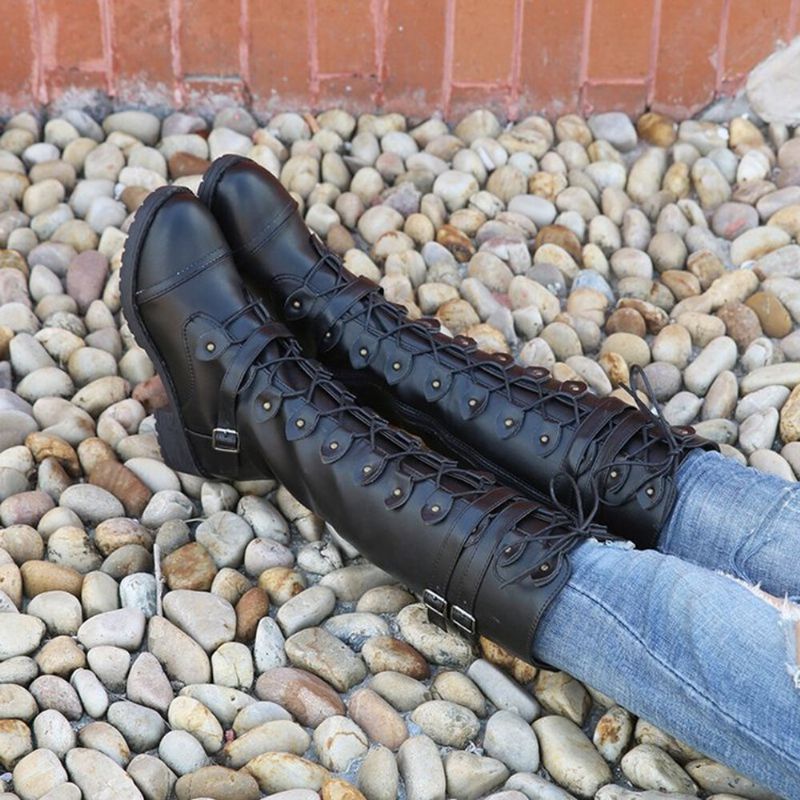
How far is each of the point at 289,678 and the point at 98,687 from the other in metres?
0.17

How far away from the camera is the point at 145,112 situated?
75.1 inches

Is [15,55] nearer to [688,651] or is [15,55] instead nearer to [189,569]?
[189,569]

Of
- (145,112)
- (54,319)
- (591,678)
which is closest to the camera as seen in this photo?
(591,678)

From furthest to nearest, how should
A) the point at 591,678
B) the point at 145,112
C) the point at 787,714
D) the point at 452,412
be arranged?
1. the point at 145,112
2. the point at 452,412
3. the point at 591,678
4. the point at 787,714

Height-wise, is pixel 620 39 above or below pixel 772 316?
above

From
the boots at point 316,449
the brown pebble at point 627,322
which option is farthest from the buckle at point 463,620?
the brown pebble at point 627,322

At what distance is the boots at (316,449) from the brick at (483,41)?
0.73 metres

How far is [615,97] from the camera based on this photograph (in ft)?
6.44

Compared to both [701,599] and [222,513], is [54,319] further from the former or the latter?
[701,599]

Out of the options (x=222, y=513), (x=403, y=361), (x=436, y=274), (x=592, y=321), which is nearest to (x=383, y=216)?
(x=436, y=274)

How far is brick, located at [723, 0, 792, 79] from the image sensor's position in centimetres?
191

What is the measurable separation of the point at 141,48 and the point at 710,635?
51.0 inches

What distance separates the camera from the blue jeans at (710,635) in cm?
99

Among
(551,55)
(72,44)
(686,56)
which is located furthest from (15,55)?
(686,56)
